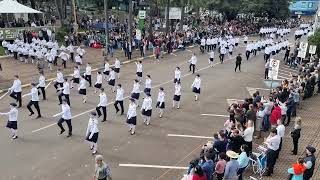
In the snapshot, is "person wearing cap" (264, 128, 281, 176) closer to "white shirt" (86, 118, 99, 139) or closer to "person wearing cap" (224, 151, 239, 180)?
"person wearing cap" (224, 151, 239, 180)

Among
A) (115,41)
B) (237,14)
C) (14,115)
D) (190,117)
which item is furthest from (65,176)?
(237,14)

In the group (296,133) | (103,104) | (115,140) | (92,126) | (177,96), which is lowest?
(115,140)

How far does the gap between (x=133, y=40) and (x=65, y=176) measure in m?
26.2

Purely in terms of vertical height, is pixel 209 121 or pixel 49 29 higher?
pixel 49 29

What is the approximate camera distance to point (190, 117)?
2039cm

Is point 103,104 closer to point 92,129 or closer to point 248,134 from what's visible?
point 92,129

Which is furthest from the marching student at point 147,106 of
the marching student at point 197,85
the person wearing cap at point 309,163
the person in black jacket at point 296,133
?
the person wearing cap at point 309,163

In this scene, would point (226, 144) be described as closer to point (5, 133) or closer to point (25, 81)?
point (5, 133)

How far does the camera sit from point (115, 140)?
17.1 metres

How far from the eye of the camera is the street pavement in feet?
47.0

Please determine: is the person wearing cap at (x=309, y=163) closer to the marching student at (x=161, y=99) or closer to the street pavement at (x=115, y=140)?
the street pavement at (x=115, y=140)

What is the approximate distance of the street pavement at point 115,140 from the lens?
14328 millimetres

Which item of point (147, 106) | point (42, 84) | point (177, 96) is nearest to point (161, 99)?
point (147, 106)

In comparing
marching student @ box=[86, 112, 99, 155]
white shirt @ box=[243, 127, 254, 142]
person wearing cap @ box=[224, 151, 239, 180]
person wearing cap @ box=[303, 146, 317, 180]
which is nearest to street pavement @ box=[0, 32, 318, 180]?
marching student @ box=[86, 112, 99, 155]
